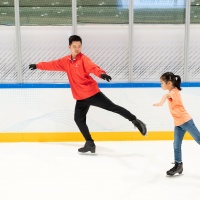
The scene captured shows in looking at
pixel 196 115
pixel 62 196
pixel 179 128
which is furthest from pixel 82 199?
pixel 196 115

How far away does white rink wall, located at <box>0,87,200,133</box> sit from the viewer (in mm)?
4438

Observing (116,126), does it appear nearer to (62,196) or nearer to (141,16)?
(62,196)

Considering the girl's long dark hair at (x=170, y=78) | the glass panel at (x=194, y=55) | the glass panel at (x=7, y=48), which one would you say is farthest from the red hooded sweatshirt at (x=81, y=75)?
the glass panel at (x=194, y=55)

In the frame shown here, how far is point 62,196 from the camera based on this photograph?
2.82 meters

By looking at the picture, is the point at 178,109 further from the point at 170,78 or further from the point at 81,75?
the point at 81,75

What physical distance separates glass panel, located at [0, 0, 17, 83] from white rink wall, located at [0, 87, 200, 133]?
1644 mm

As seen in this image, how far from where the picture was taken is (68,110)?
4477 millimetres

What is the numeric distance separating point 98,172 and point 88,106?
0.92 meters

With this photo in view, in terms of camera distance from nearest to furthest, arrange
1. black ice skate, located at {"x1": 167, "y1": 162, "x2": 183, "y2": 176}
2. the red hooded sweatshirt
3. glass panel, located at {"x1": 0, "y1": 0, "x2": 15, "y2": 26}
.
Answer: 1. black ice skate, located at {"x1": 167, "y1": 162, "x2": 183, "y2": 176}
2. the red hooded sweatshirt
3. glass panel, located at {"x1": 0, "y1": 0, "x2": 15, "y2": 26}

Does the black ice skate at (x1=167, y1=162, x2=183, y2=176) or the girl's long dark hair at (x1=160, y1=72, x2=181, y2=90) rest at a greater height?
the girl's long dark hair at (x1=160, y1=72, x2=181, y2=90)

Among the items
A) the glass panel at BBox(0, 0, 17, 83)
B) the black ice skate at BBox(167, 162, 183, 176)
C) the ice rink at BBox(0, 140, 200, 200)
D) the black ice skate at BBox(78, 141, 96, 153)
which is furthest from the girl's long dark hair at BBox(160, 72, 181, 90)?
the glass panel at BBox(0, 0, 17, 83)

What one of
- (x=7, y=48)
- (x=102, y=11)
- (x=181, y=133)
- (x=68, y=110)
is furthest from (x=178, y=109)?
(x=7, y=48)

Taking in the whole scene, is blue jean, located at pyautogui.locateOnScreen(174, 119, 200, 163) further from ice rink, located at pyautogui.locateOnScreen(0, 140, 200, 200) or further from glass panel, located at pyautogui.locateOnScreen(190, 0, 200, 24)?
glass panel, located at pyautogui.locateOnScreen(190, 0, 200, 24)

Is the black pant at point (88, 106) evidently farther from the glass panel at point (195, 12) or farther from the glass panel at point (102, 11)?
the glass panel at point (195, 12)
